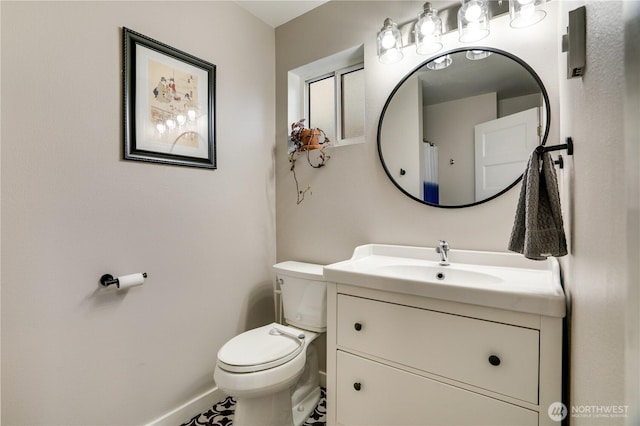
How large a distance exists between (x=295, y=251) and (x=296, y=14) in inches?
65.8

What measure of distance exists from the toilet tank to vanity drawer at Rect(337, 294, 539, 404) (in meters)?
0.37

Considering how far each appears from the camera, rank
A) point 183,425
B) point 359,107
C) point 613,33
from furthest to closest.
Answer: point 359,107 < point 183,425 < point 613,33

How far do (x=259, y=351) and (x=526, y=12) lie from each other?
1.94 metres

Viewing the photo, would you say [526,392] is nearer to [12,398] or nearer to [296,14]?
[12,398]

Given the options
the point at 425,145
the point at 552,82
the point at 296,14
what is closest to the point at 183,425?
the point at 425,145

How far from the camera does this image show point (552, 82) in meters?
1.27

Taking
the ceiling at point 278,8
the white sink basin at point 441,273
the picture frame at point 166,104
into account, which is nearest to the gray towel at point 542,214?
the white sink basin at point 441,273

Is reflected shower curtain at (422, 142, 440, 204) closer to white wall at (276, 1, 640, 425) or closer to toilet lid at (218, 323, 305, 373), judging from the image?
white wall at (276, 1, 640, 425)

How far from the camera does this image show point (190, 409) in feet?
5.43

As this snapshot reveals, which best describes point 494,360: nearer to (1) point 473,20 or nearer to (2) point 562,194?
(2) point 562,194

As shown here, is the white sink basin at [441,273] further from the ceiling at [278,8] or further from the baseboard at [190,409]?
the ceiling at [278,8]

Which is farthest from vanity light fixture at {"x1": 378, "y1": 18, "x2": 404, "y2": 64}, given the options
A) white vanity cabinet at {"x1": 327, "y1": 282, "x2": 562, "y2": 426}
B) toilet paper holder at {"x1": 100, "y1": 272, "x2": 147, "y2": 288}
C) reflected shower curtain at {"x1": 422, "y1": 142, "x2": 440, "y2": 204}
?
toilet paper holder at {"x1": 100, "y1": 272, "x2": 147, "y2": 288}

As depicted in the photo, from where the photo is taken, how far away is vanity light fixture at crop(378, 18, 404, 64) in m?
1.57

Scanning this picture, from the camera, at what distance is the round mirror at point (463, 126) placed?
134 cm
